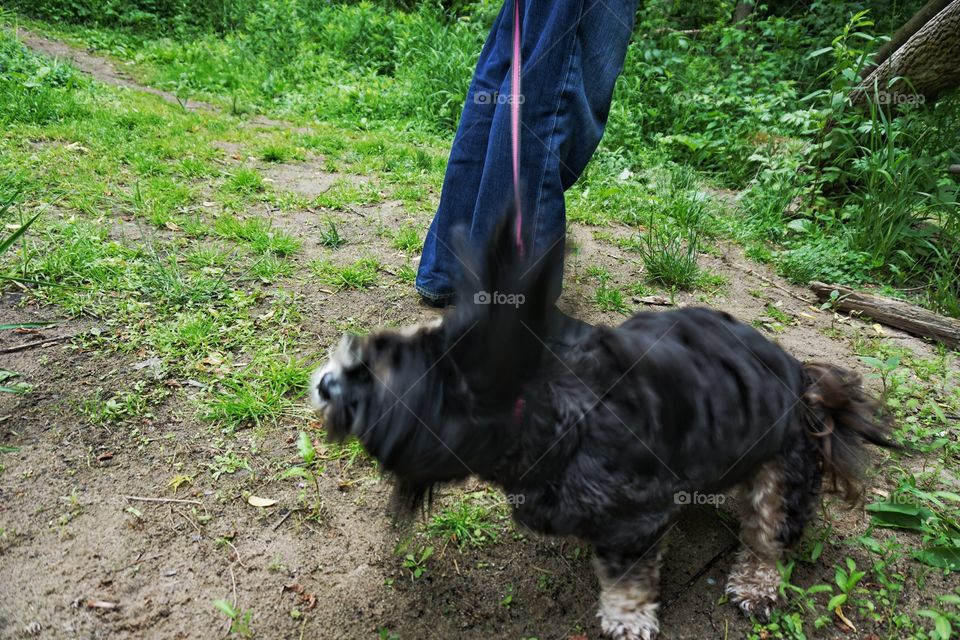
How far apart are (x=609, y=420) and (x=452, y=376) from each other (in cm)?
53

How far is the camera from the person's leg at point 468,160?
10.6 ft

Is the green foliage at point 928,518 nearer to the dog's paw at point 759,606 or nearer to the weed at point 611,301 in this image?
the dog's paw at point 759,606

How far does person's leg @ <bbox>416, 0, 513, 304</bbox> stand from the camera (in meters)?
3.23

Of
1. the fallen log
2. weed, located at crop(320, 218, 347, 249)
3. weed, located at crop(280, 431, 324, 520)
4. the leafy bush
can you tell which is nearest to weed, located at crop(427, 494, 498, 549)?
weed, located at crop(280, 431, 324, 520)

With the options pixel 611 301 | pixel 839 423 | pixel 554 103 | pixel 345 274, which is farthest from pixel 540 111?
pixel 839 423

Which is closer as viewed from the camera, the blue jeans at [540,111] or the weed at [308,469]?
the weed at [308,469]

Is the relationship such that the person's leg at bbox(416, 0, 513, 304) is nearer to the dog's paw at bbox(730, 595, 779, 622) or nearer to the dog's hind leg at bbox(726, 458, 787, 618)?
the dog's hind leg at bbox(726, 458, 787, 618)

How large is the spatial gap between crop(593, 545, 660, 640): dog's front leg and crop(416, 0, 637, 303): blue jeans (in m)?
1.37

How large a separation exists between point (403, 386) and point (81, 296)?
2.64 meters

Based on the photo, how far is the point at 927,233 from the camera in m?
4.71

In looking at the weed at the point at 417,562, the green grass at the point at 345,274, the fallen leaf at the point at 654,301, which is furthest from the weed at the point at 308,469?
the fallen leaf at the point at 654,301

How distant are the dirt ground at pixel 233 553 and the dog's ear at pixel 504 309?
37cm

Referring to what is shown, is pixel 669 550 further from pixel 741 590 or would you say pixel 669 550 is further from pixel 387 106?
pixel 387 106

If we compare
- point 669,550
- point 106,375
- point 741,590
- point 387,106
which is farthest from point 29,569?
point 387,106
